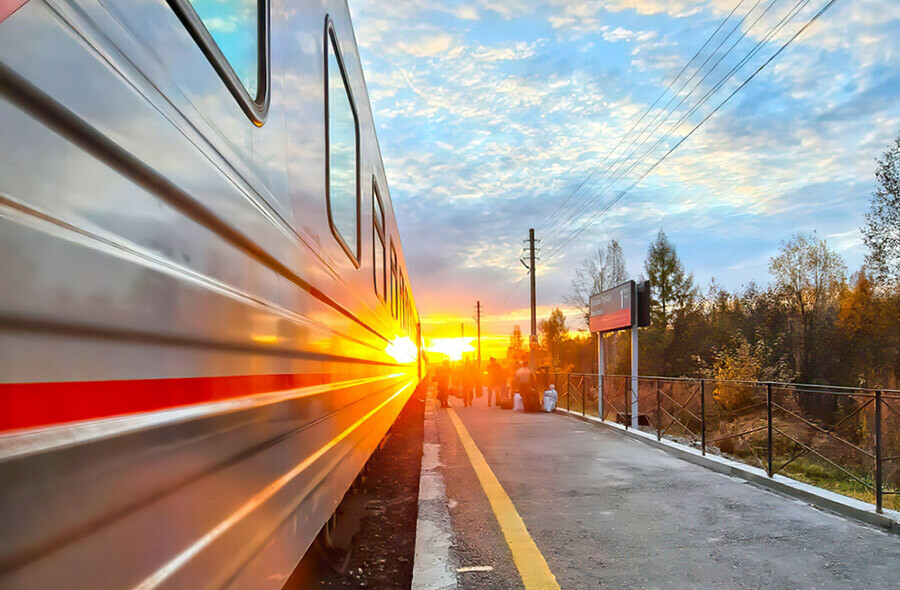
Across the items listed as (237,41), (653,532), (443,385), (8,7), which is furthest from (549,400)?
(8,7)

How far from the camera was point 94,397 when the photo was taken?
0.92 meters

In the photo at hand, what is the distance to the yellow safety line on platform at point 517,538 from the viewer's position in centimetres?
388

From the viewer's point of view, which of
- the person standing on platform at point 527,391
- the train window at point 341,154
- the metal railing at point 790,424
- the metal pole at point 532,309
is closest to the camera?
the train window at point 341,154

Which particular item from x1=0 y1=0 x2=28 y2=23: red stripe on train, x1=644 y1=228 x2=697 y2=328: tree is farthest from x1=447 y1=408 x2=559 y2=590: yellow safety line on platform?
x1=644 y1=228 x2=697 y2=328: tree

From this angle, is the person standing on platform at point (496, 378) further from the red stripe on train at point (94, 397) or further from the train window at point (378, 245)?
the red stripe on train at point (94, 397)

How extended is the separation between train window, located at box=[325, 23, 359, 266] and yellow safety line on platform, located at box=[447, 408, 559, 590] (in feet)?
7.22

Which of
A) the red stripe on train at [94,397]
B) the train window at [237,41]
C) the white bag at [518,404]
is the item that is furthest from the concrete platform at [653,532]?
the white bag at [518,404]

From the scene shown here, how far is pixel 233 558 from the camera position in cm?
150

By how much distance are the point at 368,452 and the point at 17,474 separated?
13.8 feet

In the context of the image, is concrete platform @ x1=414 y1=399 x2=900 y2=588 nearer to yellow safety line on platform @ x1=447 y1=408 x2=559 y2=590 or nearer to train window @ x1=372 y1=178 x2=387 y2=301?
yellow safety line on platform @ x1=447 y1=408 x2=559 y2=590

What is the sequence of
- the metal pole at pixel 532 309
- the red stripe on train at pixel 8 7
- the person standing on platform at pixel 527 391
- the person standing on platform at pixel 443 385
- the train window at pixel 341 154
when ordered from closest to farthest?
the red stripe on train at pixel 8 7 → the train window at pixel 341 154 → the person standing on platform at pixel 527 391 → the person standing on platform at pixel 443 385 → the metal pole at pixel 532 309

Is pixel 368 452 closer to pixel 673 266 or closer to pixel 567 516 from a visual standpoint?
pixel 567 516

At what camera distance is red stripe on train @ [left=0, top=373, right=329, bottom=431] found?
29.9 inches

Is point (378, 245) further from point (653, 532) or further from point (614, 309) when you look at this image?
point (614, 309)
